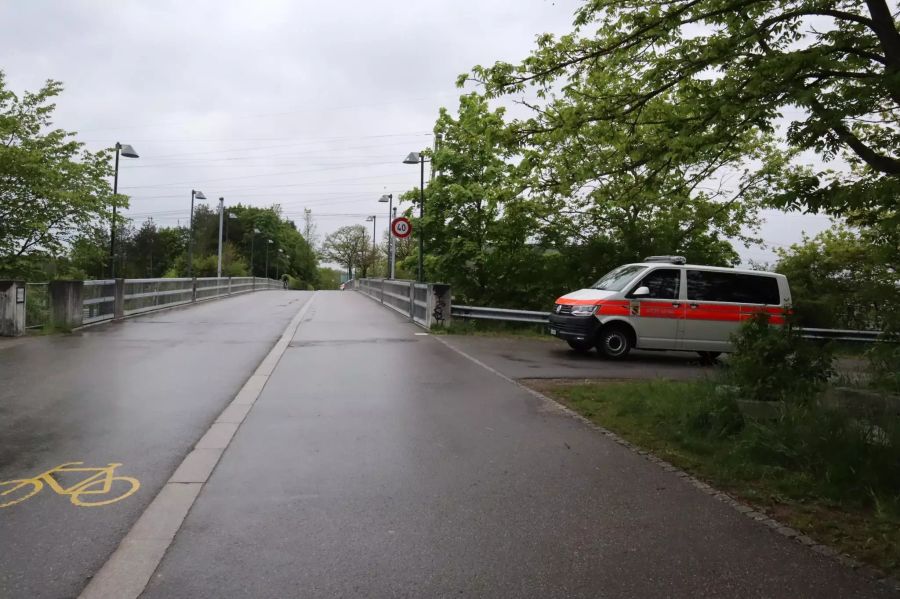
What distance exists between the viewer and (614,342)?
12.9 metres

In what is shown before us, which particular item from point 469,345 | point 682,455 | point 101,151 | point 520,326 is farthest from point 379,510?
point 101,151

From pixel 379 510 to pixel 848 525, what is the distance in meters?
2.94

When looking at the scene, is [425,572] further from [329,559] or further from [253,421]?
[253,421]

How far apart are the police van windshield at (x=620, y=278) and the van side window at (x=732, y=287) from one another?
1.03 meters

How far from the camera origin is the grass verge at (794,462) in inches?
162

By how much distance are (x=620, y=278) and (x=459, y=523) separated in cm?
1011

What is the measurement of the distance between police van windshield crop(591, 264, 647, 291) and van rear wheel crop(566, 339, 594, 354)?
1.22 meters

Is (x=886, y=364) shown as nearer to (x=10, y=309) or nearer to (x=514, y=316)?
(x=514, y=316)

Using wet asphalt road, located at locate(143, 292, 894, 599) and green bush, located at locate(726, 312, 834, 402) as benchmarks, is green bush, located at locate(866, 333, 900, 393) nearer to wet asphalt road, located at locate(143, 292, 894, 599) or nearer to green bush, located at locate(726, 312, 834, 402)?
green bush, located at locate(726, 312, 834, 402)

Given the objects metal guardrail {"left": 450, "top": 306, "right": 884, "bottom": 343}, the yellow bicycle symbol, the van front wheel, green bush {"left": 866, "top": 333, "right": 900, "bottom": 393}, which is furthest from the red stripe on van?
the yellow bicycle symbol

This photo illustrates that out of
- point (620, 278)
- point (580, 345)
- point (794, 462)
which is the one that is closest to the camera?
point (794, 462)

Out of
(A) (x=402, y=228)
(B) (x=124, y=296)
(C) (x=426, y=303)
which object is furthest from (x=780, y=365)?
(B) (x=124, y=296)

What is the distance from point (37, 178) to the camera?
21016 mm

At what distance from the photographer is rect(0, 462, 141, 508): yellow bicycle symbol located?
4.38 meters
